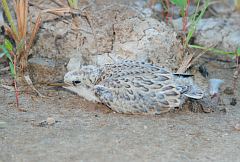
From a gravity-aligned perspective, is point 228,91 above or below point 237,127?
above

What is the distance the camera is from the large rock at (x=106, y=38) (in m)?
5.41

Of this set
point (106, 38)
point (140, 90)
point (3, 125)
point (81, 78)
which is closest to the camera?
point (3, 125)

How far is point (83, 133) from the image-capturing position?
4.21 metres

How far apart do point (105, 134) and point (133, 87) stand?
0.56 meters

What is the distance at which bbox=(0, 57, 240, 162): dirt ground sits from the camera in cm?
388

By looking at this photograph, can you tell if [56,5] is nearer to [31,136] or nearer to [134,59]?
[134,59]

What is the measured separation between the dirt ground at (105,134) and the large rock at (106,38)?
2.06ft

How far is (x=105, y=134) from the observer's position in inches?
165

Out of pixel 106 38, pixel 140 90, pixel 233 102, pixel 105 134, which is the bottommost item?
pixel 105 134

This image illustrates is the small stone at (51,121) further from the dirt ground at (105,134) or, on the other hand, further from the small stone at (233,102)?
the small stone at (233,102)

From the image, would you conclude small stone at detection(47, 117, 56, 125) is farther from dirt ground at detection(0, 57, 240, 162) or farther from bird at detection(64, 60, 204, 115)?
bird at detection(64, 60, 204, 115)

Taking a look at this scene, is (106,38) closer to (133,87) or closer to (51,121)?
(133,87)

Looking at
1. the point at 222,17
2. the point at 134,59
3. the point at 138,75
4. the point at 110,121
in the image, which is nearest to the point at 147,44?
the point at 134,59

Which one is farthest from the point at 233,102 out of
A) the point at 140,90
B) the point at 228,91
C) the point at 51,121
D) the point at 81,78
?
the point at 51,121
